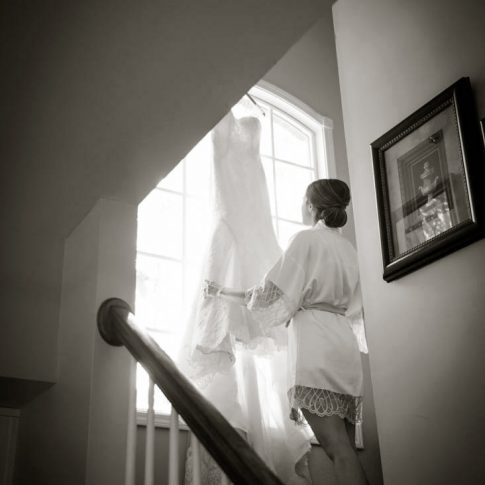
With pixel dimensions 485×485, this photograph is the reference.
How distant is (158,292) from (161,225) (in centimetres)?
39

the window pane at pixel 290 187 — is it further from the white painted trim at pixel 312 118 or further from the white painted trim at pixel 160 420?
the white painted trim at pixel 160 420

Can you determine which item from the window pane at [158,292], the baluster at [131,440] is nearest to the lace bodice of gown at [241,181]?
the window pane at [158,292]

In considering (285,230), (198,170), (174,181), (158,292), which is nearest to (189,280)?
(158,292)

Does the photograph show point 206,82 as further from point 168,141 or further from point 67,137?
point 67,137

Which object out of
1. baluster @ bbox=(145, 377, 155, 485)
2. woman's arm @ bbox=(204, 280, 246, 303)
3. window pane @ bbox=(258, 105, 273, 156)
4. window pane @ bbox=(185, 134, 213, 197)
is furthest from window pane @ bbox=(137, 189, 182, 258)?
baluster @ bbox=(145, 377, 155, 485)

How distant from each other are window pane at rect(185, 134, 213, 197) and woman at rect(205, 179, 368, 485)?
3.94 ft

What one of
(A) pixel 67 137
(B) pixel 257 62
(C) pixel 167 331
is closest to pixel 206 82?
(B) pixel 257 62

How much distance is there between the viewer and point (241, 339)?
3201 millimetres

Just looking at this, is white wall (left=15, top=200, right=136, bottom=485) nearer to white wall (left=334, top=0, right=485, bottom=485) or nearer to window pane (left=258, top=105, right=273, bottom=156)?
white wall (left=334, top=0, right=485, bottom=485)

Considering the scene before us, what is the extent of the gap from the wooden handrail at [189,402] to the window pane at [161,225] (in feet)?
4.90

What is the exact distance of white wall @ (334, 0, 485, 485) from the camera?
2041mm

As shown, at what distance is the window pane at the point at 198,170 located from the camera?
4.33 m

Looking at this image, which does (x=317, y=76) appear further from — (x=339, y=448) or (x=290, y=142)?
(x=339, y=448)

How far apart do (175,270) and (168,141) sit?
5.16ft
